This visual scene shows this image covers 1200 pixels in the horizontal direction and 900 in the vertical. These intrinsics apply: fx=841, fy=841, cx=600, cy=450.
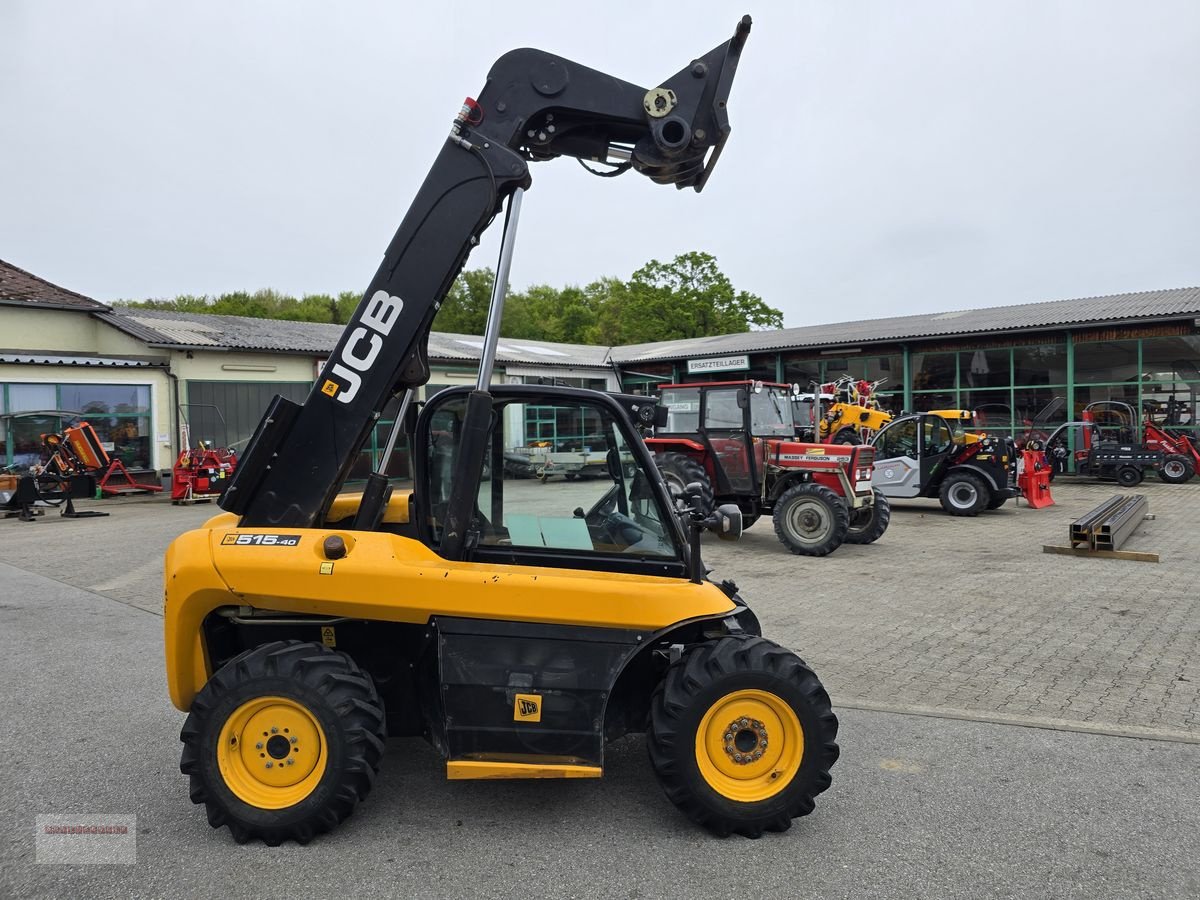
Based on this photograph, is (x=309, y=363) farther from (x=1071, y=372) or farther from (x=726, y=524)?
(x=726, y=524)

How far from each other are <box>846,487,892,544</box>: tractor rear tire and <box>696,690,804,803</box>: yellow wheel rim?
28.0ft

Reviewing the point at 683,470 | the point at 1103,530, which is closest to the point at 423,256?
the point at 683,470

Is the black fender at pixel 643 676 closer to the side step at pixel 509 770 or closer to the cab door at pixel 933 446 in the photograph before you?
the side step at pixel 509 770

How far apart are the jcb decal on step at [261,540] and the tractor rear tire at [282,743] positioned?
45cm

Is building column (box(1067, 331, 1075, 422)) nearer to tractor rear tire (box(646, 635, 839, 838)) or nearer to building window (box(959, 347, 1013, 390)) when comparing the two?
building window (box(959, 347, 1013, 390))

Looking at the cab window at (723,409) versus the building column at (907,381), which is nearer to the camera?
the cab window at (723,409)

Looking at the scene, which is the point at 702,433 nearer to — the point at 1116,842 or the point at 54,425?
the point at 1116,842

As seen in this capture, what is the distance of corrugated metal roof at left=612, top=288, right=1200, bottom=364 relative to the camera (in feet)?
71.1

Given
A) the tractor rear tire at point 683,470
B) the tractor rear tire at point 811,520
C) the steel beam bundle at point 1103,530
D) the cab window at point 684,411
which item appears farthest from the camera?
the cab window at point 684,411

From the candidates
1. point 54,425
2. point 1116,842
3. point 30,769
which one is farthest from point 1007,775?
point 54,425

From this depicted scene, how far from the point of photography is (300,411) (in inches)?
158

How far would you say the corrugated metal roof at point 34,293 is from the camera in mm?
Result: 20516

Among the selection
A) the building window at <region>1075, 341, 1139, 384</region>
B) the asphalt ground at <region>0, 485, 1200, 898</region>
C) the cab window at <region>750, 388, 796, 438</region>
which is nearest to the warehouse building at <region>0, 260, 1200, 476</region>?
the building window at <region>1075, 341, 1139, 384</region>

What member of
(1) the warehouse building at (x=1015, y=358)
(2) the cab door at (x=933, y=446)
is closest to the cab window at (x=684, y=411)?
(2) the cab door at (x=933, y=446)
